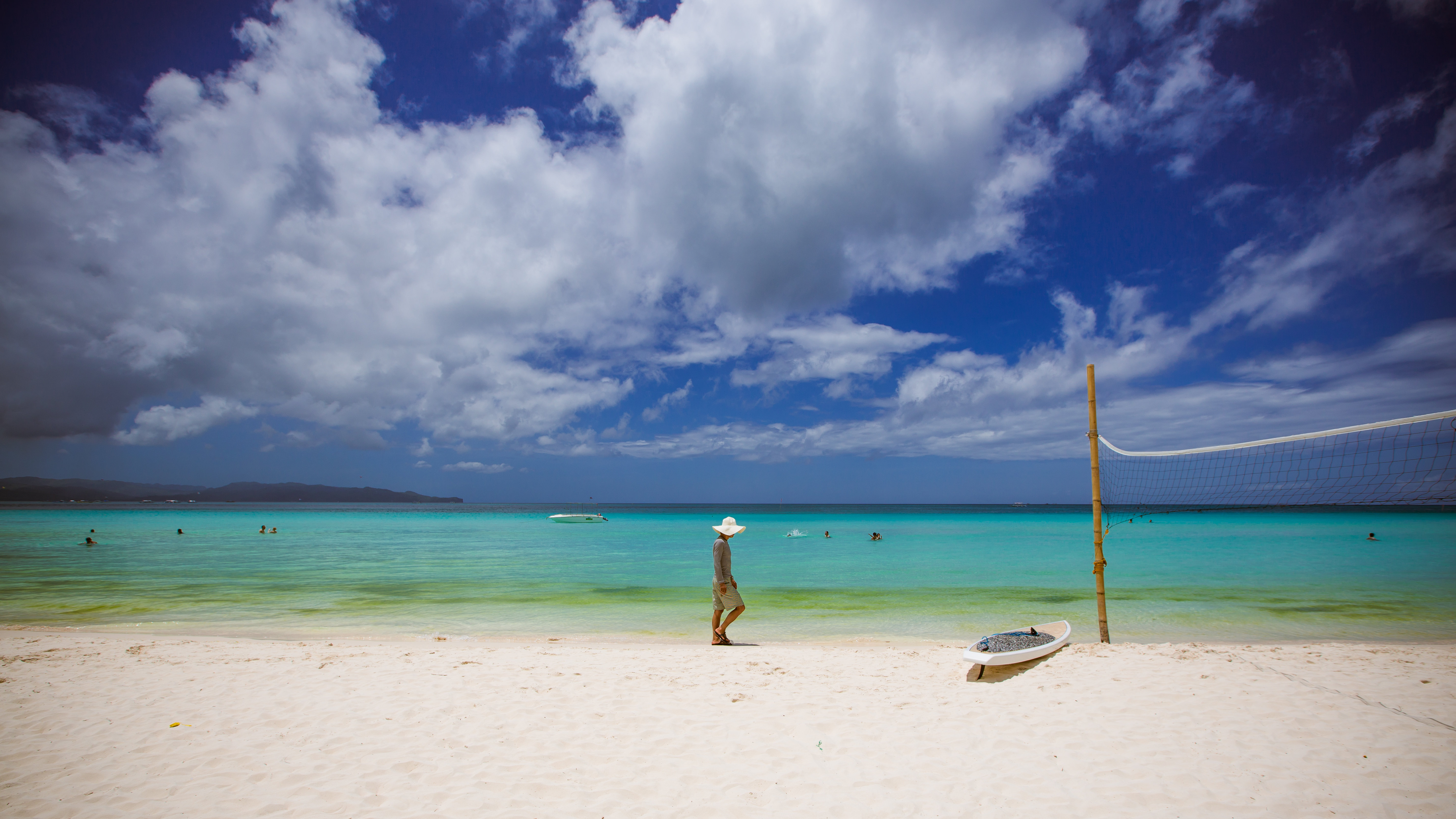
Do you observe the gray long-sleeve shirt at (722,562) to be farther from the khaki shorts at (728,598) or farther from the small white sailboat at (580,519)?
the small white sailboat at (580,519)

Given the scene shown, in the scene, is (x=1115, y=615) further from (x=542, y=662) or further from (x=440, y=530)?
(x=440, y=530)

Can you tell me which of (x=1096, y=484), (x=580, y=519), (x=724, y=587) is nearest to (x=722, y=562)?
(x=724, y=587)

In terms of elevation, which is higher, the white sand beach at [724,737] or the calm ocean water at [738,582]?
the white sand beach at [724,737]

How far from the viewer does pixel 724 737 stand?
538 cm

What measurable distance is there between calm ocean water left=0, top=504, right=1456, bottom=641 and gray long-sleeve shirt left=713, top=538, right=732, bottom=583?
7.10 ft

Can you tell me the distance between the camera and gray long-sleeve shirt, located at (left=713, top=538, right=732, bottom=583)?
9430 mm

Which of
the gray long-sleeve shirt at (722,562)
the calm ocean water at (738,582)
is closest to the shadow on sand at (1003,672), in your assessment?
the gray long-sleeve shirt at (722,562)

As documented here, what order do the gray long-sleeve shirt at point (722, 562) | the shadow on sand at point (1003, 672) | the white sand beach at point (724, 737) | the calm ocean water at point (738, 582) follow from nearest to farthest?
the white sand beach at point (724, 737) → the shadow on sand at point (1003, 672) → the gray long-sleeve shirt at point (722, 562) → the calm ocean water at point (738, 582)

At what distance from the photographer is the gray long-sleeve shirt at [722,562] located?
9430mm

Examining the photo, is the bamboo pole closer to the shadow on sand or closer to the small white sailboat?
the shadow on sand

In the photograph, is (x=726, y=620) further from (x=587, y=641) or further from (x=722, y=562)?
(x=587, y=641)

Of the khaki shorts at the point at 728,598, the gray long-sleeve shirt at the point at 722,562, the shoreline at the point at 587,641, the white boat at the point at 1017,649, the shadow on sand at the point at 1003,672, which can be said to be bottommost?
the shoreline at the point at 587,641

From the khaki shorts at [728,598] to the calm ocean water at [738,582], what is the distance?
6.11ft

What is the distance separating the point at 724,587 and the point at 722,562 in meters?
0.44
